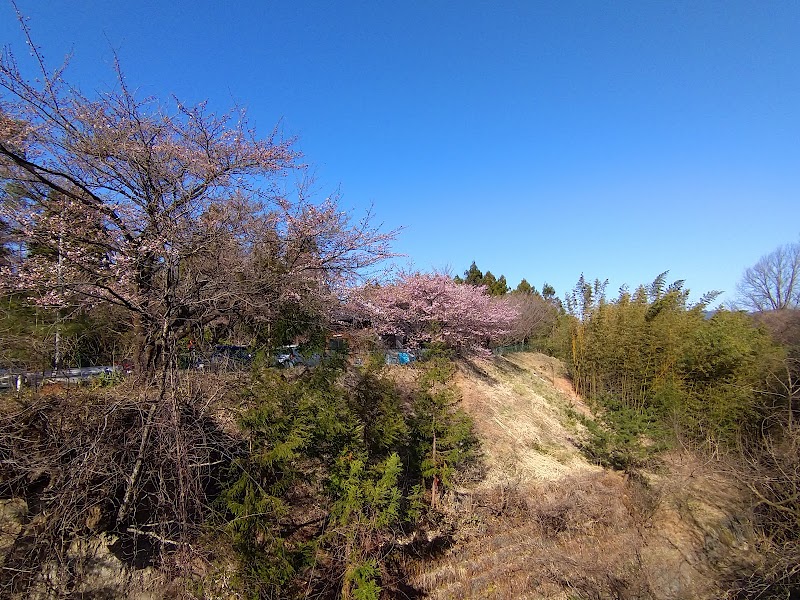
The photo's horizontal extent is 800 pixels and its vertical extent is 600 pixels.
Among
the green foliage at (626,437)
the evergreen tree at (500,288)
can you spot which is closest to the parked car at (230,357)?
the green foliage at (626,437)

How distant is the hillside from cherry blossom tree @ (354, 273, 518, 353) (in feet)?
14.0

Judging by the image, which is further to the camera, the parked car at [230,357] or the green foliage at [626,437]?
the green foliage at [626,437]

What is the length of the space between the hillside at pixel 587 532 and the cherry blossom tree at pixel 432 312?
427cm

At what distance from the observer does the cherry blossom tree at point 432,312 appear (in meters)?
14.5

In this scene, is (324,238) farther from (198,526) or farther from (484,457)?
(484,457)

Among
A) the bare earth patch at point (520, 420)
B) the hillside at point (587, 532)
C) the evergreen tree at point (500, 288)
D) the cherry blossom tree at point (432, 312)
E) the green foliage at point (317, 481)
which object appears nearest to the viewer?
the green foliage at point (317, 481)

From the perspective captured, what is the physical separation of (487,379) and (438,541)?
8.51 m

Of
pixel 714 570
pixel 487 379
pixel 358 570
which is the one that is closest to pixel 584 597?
pixel 714 570

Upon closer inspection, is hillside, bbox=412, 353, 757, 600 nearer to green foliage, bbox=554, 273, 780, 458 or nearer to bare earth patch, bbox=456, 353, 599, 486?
bare earth patch, bbox=456, 353, 599, 486

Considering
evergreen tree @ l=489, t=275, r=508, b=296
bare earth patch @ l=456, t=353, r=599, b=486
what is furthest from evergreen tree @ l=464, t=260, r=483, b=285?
bare earth patch @ l=456, t=353, r=599, b=486

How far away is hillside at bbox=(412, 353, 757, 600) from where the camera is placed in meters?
6.82

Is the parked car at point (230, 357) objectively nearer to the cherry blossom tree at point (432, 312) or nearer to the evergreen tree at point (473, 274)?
the cherry blossom tree at point (432, 312)

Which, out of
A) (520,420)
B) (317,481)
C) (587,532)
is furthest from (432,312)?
(317,481)

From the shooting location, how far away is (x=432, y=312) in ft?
49.4
